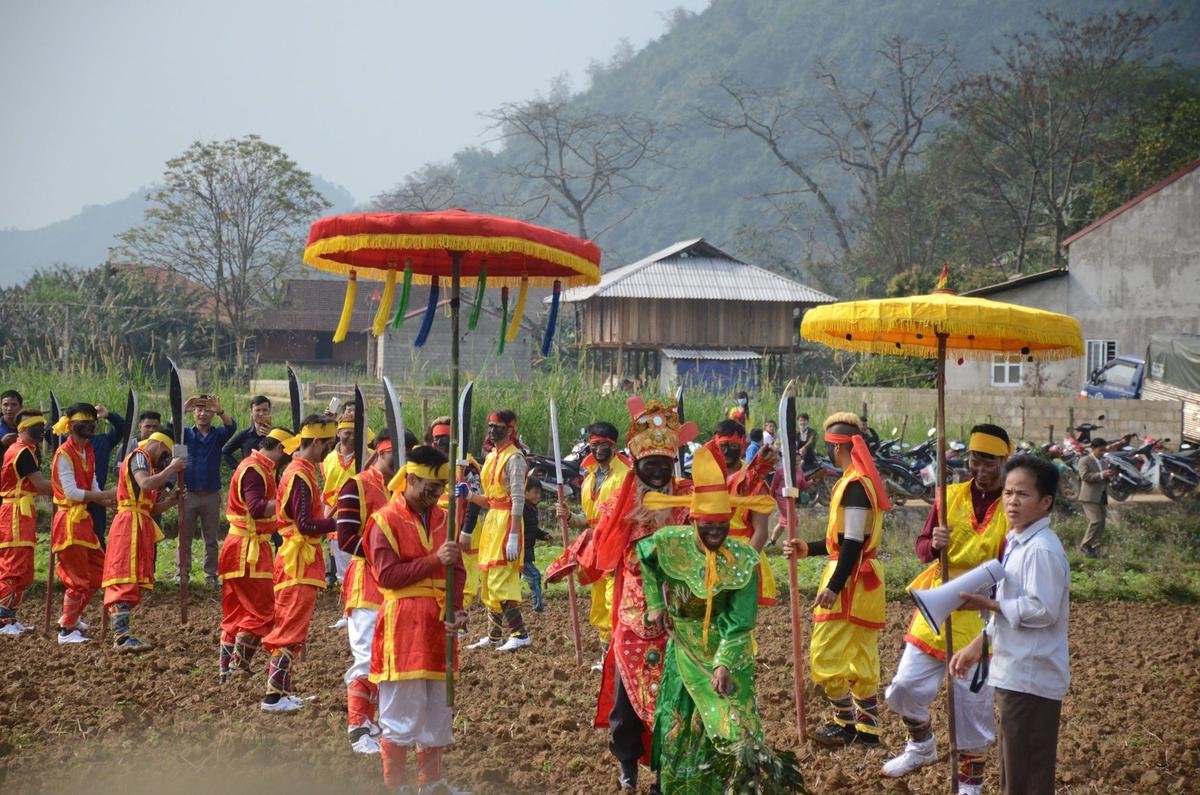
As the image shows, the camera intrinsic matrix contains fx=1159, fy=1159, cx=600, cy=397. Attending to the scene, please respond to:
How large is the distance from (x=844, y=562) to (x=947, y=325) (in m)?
1.53

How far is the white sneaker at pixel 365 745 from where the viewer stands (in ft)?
22.0

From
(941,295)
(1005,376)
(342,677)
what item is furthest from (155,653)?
(1005,376)

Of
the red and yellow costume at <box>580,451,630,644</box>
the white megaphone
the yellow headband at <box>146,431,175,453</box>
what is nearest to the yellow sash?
the red and yellow costume at <box>580,451,630,644</box>

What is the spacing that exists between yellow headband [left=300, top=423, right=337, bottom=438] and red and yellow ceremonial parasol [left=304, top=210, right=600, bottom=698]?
115 cm

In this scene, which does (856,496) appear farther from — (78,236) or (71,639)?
(78,236)

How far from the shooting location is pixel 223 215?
33906 mm

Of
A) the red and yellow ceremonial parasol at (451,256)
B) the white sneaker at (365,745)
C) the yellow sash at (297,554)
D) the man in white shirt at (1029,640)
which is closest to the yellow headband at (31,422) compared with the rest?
the yellow sash at (297,554)

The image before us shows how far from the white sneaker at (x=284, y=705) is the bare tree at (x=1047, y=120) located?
34913 mm

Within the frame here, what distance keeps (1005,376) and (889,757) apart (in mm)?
26182

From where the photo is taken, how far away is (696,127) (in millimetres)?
95688

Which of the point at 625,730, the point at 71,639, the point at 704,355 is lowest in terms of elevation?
the point at 71,639

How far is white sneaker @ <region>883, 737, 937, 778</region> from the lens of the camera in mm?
6531

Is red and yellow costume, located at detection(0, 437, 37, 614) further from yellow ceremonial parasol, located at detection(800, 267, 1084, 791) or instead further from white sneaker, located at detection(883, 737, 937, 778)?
white sneaker, located at detection(883, 737, 937, 778)

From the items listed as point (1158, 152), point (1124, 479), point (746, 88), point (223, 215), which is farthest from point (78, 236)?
point (1124, 479)
